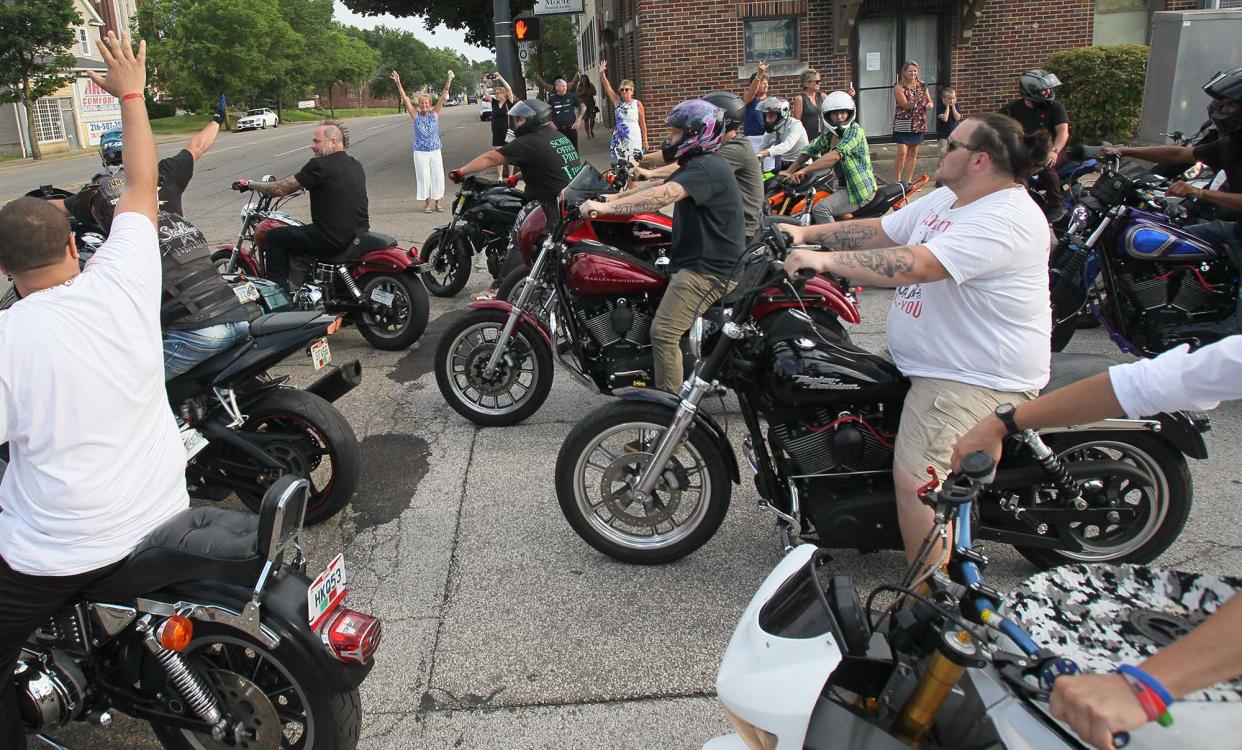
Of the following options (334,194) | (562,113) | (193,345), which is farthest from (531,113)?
(562,113)

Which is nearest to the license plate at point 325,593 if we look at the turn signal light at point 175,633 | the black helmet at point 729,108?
the turn signal light at point 175,633

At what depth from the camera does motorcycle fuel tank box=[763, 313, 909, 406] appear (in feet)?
11.4

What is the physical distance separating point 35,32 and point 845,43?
36.7 meters

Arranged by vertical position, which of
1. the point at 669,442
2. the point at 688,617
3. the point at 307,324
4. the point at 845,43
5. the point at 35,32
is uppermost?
the point at 35,32

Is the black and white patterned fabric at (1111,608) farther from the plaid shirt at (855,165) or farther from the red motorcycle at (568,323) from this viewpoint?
the plaid shirt at (855,165)

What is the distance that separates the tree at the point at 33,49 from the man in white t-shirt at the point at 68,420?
42793 mm

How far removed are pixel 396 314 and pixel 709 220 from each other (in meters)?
3.28

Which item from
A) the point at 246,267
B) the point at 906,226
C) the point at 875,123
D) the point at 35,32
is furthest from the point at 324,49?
the point at 906,226

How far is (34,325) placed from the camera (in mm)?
2420

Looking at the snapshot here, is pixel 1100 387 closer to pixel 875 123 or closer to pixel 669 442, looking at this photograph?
pixel 669 442

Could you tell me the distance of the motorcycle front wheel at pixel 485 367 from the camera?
5.62 m

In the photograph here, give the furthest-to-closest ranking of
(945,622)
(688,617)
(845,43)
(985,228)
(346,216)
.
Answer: (845,43) → (346,216) → (688,617) → (985,228) → (945,622)

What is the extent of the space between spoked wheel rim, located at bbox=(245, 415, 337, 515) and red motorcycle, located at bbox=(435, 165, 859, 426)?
1384 mm

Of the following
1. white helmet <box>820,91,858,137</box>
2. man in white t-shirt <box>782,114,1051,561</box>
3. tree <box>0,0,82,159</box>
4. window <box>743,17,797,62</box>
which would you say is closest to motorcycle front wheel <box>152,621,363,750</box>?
man in white t-shirt <box>782,114,1051,561</box>
